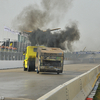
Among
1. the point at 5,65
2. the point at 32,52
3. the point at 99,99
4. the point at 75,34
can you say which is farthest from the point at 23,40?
the point at 99,99

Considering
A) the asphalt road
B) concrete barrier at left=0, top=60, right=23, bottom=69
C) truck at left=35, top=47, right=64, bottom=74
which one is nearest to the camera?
the asphalt road

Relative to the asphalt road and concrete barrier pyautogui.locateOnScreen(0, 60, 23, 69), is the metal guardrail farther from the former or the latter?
the asphalt road

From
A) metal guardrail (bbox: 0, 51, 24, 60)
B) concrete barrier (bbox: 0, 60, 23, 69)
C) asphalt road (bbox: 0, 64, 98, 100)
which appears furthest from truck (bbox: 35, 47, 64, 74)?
metal guardrail (bbox: 0, 51, 24, 60)

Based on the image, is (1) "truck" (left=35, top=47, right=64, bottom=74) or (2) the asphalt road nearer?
(2) the asphalt road

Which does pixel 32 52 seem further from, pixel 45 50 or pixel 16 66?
pixel 16 66

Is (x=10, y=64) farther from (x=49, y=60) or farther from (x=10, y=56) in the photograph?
(x=49, y=60)

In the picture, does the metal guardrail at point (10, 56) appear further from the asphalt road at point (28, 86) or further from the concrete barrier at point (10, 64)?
the asphalt road at point (28, 86)

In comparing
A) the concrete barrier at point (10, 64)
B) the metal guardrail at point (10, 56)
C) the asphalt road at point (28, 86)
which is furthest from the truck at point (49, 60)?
the metal guardrail at point (10, 56)

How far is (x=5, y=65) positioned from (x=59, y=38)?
13.6 meters

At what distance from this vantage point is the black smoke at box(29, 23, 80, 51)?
1673 inches

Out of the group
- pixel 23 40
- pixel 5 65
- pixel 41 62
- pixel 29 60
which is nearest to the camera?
pixel 41 62

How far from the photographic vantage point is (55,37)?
43.7 m

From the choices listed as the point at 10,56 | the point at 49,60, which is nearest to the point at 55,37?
the point at 10,56

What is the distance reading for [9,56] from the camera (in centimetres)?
3725
